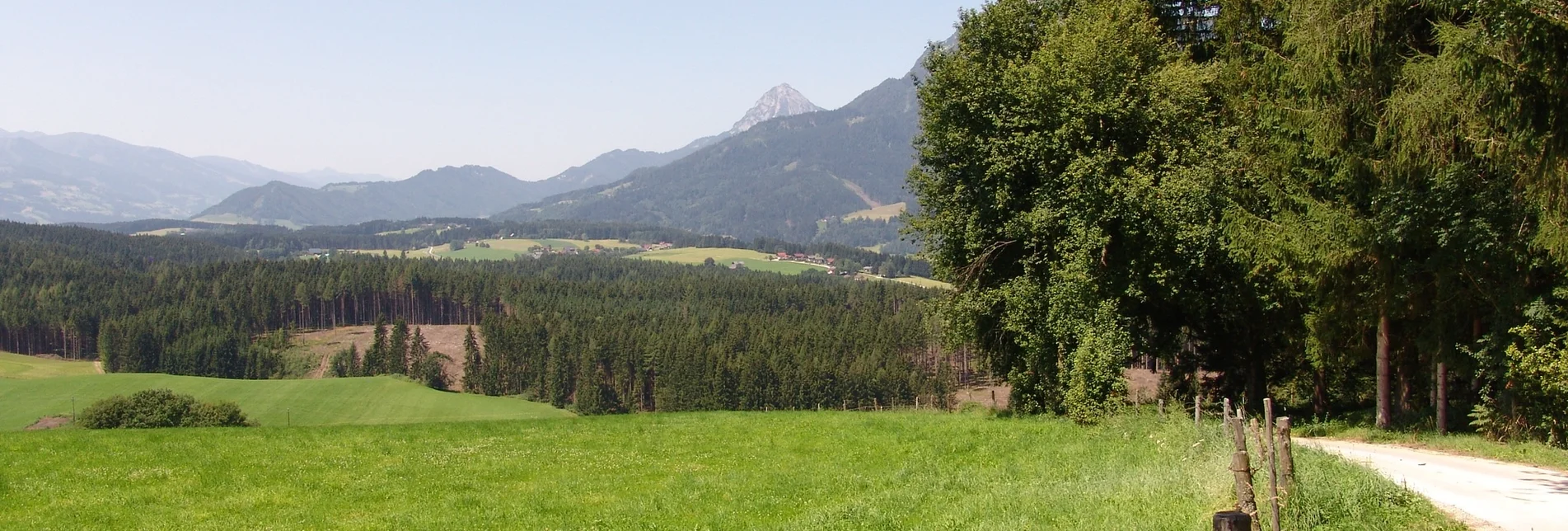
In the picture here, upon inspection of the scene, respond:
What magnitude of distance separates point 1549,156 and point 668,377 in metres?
136

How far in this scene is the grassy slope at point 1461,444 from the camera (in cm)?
1873

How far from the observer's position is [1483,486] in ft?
51.6

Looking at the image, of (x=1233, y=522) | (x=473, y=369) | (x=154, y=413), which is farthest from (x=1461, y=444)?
(x=473, y=369)

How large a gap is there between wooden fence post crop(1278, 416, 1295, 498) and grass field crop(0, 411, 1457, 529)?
481mm

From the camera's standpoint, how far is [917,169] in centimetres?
3584

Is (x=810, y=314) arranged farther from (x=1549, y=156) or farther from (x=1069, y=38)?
(x=1549, y=156)

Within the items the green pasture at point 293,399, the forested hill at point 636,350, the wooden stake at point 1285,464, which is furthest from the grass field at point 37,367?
the wooden stake at point 1285,464

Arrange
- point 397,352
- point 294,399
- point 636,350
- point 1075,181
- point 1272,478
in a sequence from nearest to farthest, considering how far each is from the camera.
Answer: point 1272,478 → point 1075,181 → point 294,399 → point 636,350 → point 397,352

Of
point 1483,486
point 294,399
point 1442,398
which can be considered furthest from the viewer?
point 294,399

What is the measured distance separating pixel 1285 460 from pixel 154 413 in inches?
4012

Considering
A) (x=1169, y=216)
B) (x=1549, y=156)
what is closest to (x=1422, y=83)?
(x=1549, y=156)

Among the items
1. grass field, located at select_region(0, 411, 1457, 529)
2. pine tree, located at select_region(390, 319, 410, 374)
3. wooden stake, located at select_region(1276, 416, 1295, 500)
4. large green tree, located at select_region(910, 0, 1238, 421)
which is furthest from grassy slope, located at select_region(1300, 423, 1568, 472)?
pine tree, located at select_region(390, 319, 410, 374)

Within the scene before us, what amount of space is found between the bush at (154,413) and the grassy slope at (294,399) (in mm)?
17236

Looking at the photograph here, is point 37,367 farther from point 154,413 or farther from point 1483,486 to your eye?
point 1483,486
